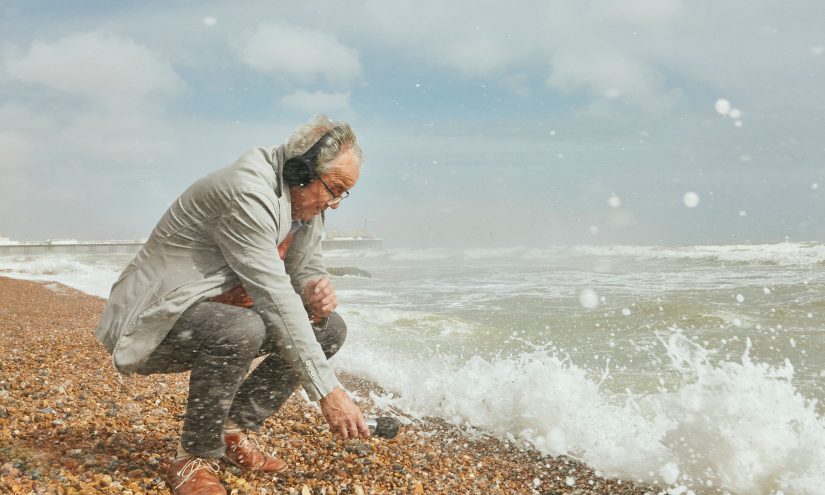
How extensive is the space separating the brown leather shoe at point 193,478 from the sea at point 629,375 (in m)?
2.37

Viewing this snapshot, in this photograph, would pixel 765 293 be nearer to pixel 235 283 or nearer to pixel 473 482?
pixel 473 482

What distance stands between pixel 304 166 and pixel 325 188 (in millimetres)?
125

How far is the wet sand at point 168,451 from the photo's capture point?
273 centimetres

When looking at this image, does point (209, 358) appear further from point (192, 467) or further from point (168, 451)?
point (168, 451)

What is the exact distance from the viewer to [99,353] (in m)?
5.77

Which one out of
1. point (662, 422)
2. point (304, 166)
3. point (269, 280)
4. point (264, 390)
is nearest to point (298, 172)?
point (304, 166)

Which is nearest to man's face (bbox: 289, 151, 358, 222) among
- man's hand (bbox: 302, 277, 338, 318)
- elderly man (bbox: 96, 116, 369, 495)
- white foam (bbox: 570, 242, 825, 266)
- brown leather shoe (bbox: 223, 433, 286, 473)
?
elderly man (bbox: 96, 116, 369, 495)

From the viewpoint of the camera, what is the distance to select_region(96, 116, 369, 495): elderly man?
2.32 meters

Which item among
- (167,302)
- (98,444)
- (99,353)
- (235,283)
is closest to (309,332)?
(235,283)

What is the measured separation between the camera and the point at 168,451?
3062 millimetres

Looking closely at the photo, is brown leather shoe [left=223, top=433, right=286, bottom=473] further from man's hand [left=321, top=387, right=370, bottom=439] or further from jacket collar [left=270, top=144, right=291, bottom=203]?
jacket collar [left=270, top=144, right=291, bottom=203]

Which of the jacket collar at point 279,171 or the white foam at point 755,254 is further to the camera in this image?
the white foam at point 755,254

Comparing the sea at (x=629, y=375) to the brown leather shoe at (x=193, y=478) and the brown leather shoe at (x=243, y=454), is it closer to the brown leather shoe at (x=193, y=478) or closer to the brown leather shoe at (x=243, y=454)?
the brown leather shoe at (x=243, y=454)

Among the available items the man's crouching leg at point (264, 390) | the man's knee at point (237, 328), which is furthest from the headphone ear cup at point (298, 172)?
the man's crouching leg at point (264, 390)
